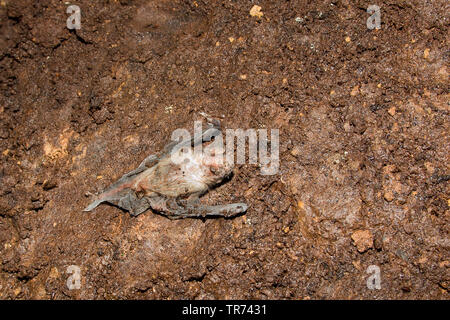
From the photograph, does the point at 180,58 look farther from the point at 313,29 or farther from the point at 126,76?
the point at 313,29

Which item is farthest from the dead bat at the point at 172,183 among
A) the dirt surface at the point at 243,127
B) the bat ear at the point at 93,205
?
the dirt surface at the point at 243,127

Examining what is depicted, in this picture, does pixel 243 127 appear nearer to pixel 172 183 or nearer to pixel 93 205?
pixel 172 183

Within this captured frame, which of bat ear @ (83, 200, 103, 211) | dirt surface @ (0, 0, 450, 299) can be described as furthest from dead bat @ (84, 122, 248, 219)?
dirt surface @ (0, 0, 450, 299)

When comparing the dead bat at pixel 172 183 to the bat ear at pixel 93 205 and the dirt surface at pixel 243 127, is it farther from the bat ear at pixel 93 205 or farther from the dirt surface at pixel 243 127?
the dirt surface at pixel 243 127

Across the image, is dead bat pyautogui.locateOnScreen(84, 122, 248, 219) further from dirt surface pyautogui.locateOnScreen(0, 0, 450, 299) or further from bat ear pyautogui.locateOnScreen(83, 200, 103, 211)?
dirt surface pyautogui.locateOnScreen(0, 0, 450, 299)
